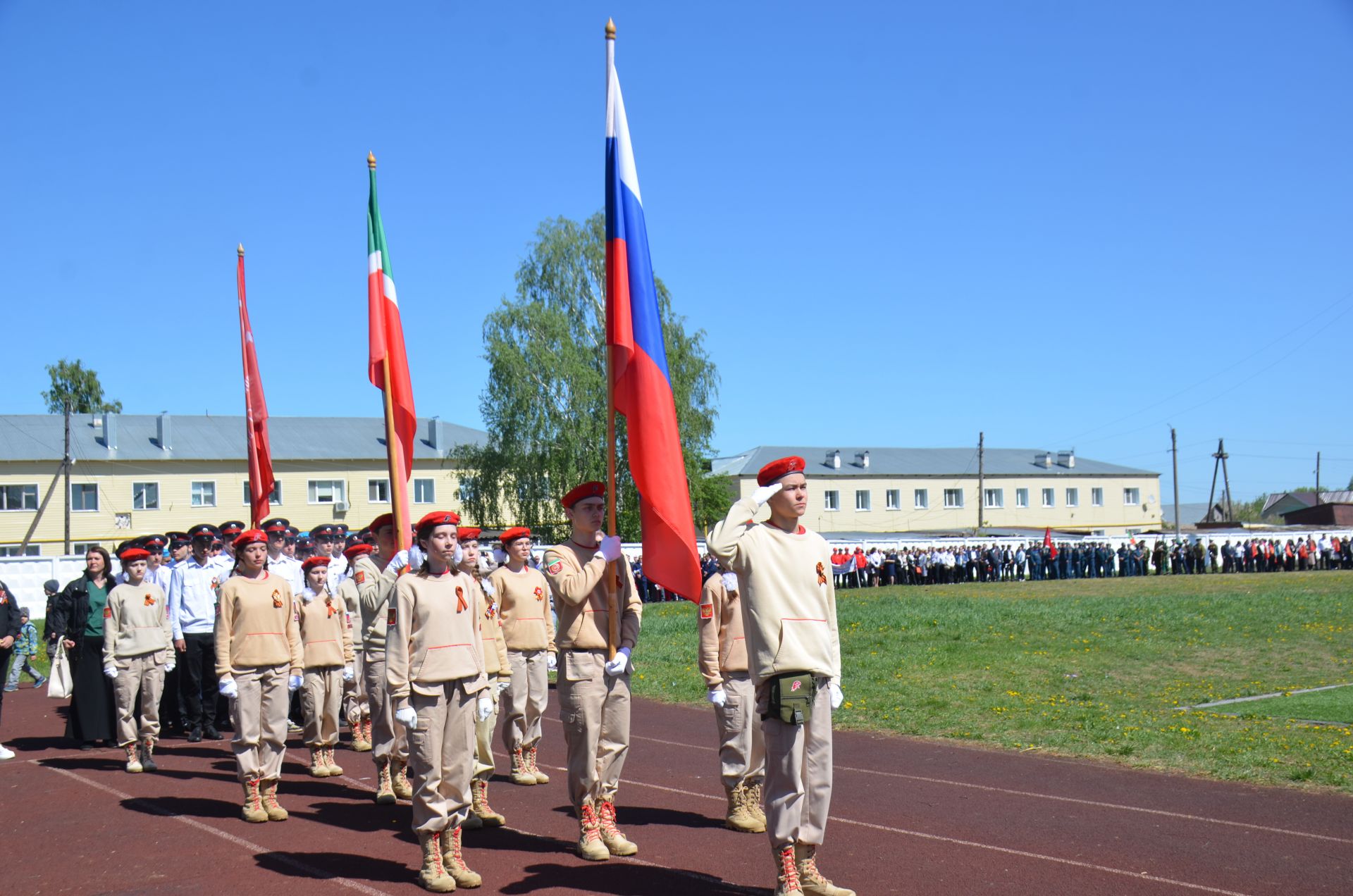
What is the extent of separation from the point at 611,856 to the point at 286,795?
3795 millimetres

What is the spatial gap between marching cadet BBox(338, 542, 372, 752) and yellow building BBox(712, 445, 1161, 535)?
61.1 meters

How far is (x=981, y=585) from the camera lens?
46.3m

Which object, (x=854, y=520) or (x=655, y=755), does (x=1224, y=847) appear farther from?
(x=854, y=520)

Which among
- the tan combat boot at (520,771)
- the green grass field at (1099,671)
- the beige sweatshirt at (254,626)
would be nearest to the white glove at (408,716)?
the beige sweatshirt at (254,626)

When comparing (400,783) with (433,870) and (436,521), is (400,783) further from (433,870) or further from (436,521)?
(436,521)

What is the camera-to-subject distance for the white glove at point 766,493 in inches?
261

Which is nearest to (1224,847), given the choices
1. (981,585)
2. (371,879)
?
(371,879)

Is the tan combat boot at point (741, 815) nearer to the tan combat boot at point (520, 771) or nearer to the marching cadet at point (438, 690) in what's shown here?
the marching cadet at point (438, 690)

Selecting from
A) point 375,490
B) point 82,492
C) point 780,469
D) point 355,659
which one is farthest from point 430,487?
point 780,469

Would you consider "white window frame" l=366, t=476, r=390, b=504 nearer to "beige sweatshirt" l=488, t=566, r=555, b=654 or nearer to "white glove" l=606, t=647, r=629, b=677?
"beige sweatshirt" l=488, t=566, r=555, b=654

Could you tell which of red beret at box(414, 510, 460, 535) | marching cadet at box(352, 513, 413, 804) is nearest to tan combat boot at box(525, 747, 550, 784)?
marching cadet at box(352, 513, 413, 804)

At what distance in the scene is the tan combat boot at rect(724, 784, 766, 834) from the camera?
838cm

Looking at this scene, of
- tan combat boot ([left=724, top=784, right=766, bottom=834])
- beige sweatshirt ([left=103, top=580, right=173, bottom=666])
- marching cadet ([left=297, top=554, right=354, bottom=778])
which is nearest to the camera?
tan combat boot ([left=724, top=784, right=766, bottom=834])

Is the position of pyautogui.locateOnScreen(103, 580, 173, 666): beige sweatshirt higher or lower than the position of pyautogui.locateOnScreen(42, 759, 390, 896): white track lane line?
higher
